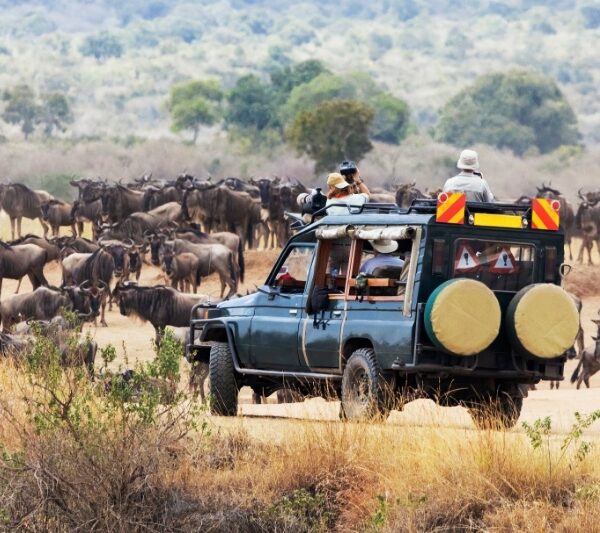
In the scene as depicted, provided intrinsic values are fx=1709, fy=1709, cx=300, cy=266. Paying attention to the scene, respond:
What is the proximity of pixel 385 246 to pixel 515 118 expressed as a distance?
102 metres

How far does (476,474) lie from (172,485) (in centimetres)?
208

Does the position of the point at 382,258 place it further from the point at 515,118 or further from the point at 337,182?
the point at 515,118

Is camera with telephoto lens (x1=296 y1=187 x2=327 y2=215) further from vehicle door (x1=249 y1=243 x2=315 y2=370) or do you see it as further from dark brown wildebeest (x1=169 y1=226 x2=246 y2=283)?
dark brown wildebeest (x1=169 y1=226 x2=246 y2=283)

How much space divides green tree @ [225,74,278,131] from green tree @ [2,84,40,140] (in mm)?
18811

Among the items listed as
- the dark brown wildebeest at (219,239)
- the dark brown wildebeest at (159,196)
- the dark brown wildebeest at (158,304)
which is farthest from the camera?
the dark brown wildebeest at (159,196)

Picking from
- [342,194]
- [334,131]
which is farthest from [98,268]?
[334,131]

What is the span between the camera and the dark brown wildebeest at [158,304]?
29.6m

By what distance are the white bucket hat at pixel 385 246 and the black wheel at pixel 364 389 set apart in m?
0.74

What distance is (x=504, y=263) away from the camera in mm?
12539

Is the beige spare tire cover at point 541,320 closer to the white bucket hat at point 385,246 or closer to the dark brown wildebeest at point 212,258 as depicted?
the white bucket hat at point 385,246

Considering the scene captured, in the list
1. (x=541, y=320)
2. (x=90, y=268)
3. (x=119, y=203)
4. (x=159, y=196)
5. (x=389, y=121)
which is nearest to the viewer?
(x=541, y=320)

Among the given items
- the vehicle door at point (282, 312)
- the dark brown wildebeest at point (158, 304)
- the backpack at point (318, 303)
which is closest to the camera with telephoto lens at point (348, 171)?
the vehicle door at point (282, 312)

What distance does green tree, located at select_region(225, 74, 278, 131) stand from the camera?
334ft

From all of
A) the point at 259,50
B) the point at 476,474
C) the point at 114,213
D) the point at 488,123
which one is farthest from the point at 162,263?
the point at 259,50
